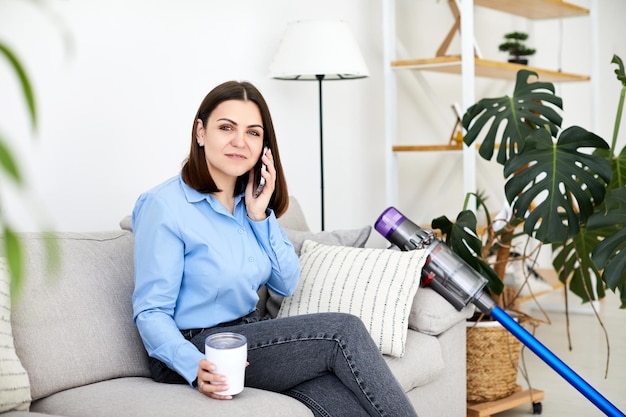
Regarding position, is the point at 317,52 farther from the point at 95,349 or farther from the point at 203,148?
the point at 95,349

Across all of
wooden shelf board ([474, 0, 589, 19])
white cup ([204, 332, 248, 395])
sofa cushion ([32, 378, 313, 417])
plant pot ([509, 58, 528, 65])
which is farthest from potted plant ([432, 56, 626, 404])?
plant pot ([509, 58, 528, 65])

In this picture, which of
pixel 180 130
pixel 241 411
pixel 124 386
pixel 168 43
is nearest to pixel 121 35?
pixel 168 43

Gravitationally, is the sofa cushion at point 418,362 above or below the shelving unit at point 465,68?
below

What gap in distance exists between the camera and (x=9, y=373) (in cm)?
166

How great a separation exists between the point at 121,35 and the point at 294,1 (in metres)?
1.09

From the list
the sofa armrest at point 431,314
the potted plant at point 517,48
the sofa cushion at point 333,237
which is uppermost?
the potted plant at point 517,48

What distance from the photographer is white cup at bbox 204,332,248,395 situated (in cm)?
157

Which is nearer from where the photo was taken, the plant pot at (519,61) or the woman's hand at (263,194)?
the woman's hand at (263,194)

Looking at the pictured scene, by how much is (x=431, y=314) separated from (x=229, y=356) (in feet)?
3.36

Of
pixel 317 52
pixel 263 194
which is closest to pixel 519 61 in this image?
pixel 317 52

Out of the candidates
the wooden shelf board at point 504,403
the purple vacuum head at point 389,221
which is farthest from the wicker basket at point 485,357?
the purple vacuum head at point 389,221

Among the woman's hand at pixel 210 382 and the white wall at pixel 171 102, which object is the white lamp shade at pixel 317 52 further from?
the woman's hand at pixel 210 382

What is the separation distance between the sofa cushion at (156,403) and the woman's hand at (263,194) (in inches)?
20.2

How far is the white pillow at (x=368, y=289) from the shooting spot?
229 centimetres
